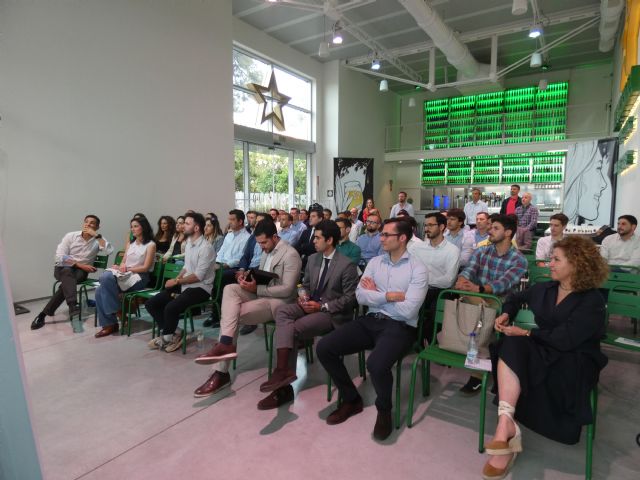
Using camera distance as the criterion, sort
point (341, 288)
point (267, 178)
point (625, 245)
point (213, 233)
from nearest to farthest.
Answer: point (341, 288) → point (625, 245) → point (213, 233) → point (267, 178)

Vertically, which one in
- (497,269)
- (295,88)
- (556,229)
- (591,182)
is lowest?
(497,269)

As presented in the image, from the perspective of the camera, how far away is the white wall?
5379 mm

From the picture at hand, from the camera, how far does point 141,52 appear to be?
676 cm

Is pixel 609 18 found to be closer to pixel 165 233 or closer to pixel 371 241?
pixel 371 241

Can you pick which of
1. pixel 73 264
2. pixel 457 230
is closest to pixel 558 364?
pixel 457 230

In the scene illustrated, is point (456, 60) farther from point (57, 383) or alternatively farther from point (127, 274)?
point (57, 383)

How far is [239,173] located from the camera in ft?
31.4

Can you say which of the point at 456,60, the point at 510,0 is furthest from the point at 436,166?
the point at 510,0

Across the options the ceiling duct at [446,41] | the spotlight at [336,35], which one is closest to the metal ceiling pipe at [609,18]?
the ceiling duct at [446,41]

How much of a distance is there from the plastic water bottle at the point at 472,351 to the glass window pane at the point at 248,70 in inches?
341

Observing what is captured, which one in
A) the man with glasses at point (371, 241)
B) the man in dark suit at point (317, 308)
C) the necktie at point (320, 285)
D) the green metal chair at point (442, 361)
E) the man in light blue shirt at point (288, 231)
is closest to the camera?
the green metal chair at point (442, 361)

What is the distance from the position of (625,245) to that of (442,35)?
5.91m

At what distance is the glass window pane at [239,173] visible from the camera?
9469mm

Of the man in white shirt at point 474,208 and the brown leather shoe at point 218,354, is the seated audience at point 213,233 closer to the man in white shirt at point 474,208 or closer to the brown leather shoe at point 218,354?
the brown leather shoe at point 218,354
